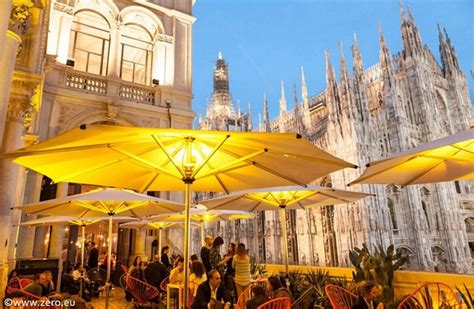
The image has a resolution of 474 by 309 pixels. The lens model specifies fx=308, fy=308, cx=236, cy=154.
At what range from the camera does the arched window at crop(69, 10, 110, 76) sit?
44.6 feet

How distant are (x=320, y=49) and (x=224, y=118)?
145459mm

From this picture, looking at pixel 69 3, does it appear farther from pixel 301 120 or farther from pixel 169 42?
pixel 301 120

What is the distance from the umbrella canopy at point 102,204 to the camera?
649 centimetres

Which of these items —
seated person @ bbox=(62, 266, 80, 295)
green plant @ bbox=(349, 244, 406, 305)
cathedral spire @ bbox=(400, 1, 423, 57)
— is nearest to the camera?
green plant @ bbox=(349, 244, 406, 305)

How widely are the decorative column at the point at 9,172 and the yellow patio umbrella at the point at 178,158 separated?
3097 millimetres

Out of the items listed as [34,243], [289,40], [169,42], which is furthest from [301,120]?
[289,40]

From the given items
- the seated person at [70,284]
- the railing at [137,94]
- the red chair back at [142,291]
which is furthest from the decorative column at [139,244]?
the red chair back at [142,291]

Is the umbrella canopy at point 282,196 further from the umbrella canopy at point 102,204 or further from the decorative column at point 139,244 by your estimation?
the decorative column at point 139,244

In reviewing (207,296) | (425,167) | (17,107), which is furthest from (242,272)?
(17,107)

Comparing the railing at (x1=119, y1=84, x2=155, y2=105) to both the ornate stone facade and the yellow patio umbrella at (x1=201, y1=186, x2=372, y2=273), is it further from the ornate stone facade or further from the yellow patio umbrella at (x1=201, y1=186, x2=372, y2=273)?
the ornate stone facade

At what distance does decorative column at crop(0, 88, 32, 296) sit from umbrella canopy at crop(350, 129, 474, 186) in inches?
284

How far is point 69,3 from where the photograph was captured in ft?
41.9

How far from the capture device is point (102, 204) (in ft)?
24.1

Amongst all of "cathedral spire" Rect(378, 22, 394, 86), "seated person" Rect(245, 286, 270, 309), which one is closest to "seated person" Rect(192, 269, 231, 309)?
"seated person" Rect(245, 286, 270, 309)
